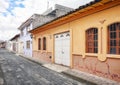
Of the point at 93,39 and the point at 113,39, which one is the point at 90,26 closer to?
the point at 93,39

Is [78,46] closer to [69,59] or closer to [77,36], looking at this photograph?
[77,36]

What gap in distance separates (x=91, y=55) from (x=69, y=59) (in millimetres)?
2628

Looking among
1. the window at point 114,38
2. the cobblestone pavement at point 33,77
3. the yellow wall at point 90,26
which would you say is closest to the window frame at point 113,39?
the window at point 114,38

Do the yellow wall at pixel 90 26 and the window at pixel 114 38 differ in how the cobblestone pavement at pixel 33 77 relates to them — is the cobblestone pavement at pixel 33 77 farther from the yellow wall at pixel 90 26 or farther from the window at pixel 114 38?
the window at pixel 114 38

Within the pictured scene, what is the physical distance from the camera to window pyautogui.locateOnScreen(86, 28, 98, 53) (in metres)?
8.01

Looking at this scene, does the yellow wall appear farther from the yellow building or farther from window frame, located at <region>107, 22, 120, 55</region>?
window frame, located at <region>107, 22, 120, 55</region>

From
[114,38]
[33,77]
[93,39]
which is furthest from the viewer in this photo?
[93,39]

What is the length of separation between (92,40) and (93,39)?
88 millimetres

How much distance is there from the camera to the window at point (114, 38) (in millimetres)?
6655

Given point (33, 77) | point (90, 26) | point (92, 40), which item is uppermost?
point (90, 26)

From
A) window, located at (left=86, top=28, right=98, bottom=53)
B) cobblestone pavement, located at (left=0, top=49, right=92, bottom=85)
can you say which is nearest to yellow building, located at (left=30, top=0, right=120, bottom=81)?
window, located at (left=86, top=28, right=98, bottom=53)

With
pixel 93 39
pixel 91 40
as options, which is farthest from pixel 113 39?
pixel 91 40

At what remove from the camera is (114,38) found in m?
6.82

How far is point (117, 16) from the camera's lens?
6520 millimetres
